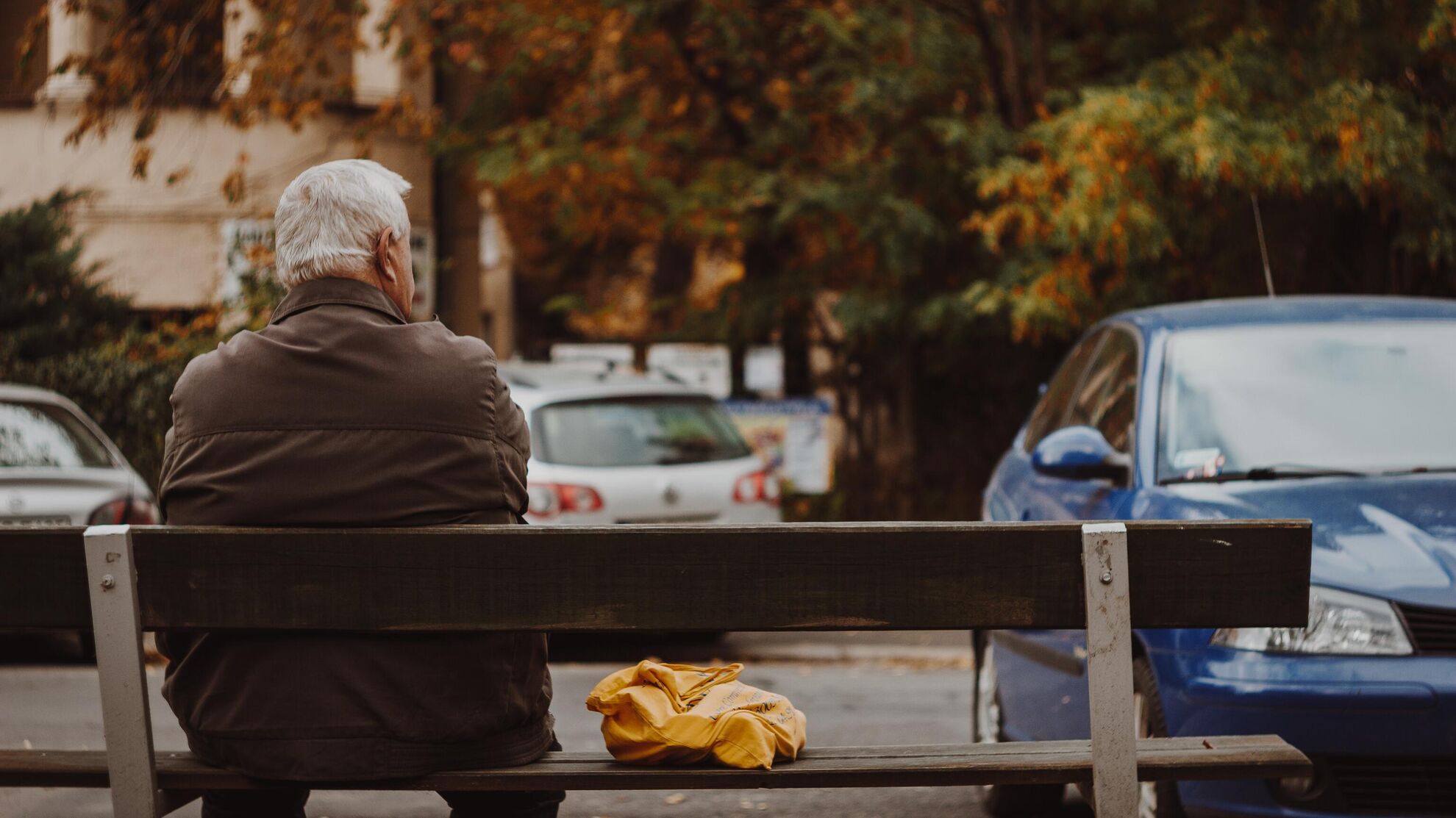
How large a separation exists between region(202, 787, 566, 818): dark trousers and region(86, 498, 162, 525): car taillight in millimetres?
6307

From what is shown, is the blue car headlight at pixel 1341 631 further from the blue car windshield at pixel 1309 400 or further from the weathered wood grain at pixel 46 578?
the weathered wood grain at pixel 46 578

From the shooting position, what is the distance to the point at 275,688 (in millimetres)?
3066

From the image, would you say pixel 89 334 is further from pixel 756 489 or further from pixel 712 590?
pixel 712 590

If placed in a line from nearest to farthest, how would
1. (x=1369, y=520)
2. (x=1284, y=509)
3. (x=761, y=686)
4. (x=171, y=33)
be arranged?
(x=1369, y=520) < (x=1284, y=509) < (x=761, y=686) < (x=171, y=33)

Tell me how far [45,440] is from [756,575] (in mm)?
7698

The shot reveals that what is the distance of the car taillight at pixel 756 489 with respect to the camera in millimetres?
10805

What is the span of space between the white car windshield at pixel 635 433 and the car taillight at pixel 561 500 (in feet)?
0.59

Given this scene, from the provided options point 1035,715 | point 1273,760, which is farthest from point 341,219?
point 1035,715

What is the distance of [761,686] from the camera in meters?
9.20

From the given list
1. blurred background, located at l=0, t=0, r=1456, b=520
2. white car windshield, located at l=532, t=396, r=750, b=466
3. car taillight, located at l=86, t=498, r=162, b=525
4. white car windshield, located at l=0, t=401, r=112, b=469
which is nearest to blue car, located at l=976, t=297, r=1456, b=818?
white car windshield, located at l=532, t=396, r=750, b=466

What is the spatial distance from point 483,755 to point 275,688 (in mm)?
399

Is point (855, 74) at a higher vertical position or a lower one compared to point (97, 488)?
higher

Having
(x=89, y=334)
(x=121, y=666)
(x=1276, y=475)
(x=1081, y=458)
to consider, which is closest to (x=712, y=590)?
(x=121, y=666)

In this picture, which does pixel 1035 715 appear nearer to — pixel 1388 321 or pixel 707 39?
pixel 1388 321
